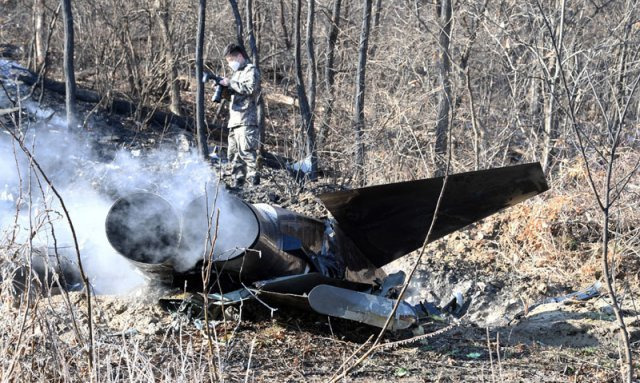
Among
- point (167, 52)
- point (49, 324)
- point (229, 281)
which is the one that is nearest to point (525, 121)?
point (167, 52)

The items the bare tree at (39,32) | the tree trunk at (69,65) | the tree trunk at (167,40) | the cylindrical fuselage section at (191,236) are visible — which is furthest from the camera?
the bare tree at (39,32)

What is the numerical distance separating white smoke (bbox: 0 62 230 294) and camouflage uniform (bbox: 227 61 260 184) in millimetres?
396

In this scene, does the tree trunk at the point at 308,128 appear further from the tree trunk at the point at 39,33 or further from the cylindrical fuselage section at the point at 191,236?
the cylindrical fuselage section at the point at 191,236

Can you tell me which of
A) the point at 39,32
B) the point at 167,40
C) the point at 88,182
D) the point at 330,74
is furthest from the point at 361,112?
the point at 39,32

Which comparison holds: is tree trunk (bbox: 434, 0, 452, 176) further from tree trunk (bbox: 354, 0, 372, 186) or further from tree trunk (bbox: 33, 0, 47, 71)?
tree trunk (bbox: 33, 0, 47, 71)

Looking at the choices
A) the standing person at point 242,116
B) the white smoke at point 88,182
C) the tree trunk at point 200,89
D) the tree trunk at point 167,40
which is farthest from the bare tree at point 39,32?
the standing person at point 242,116

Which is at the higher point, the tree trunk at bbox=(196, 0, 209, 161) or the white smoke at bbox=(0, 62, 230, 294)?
the tree trunk at bbox=(196, 0, 209, 161)

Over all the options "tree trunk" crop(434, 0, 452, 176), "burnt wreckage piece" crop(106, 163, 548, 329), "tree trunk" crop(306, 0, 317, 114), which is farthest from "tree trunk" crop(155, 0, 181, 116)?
"burnt wreckage piece" crop(106, 163, 548, 329)

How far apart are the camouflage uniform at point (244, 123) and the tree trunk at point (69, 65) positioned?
81.3 inches

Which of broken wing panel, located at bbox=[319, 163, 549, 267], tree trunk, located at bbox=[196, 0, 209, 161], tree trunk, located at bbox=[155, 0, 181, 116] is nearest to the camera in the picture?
broken wing panel, located at bbox=[319, 163, 549, 267]

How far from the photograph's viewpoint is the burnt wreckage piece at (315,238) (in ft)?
17.9

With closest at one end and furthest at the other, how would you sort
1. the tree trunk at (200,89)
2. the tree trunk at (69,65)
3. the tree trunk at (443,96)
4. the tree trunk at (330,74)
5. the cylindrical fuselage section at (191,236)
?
the cylindrical fuselage section at (191,236) → the tree trunk at (69,65) → the tree trunk at (200,89) → the tree trunk at (443,96) → the tree trunk at (330,74)

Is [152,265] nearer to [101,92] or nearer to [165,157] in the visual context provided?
[165,157]

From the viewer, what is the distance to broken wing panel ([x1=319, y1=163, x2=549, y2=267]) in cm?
602
